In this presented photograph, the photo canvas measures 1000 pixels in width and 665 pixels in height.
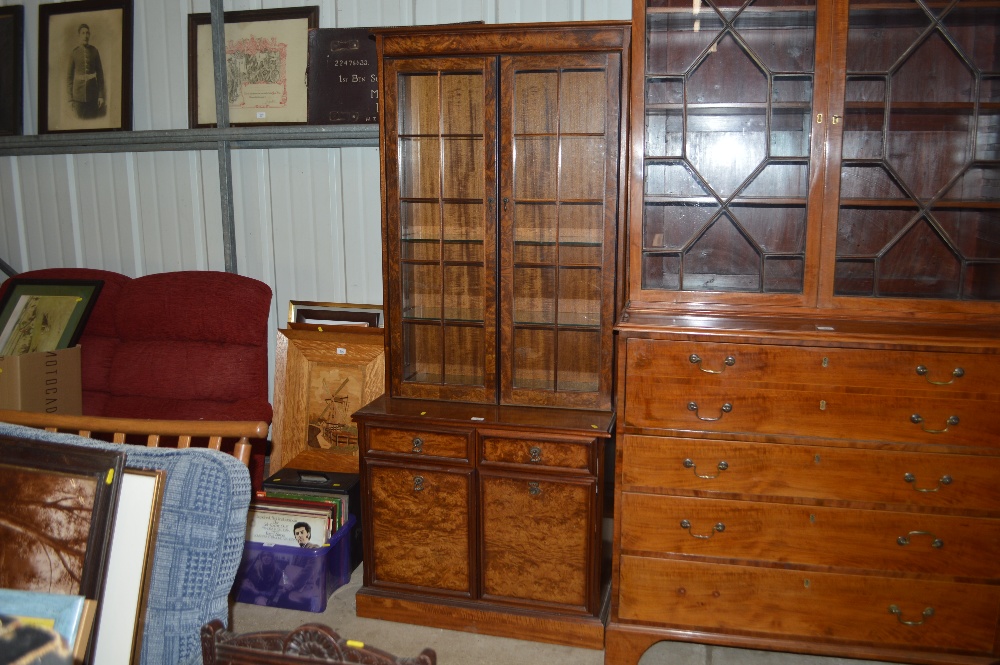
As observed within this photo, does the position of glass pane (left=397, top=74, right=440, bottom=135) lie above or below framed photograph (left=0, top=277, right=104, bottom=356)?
above

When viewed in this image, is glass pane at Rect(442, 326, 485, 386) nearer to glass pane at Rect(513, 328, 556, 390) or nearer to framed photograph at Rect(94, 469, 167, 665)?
glass pane at Rect(513, 328, 556, 390)

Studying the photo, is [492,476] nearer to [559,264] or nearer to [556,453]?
[556,453]

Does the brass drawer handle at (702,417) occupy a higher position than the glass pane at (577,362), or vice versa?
the glass pane at (577,362)

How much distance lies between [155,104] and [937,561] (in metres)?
3.59

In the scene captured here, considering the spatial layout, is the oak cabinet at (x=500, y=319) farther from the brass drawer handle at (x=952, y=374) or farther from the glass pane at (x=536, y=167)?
the brass drawer handle at (x=952, y=374)

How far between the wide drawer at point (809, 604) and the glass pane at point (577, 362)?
64cm

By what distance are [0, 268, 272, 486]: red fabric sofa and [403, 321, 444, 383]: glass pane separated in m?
0.77

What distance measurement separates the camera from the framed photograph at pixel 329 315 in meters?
3.26

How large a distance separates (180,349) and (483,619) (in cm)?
175

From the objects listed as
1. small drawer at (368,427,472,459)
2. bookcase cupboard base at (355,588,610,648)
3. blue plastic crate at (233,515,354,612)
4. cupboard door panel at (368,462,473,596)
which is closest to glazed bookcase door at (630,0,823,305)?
small drawer at (368,427,472,459)

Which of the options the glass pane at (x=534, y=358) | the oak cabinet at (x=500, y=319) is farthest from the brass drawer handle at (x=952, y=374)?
the glass pane at (x=534, y=358)

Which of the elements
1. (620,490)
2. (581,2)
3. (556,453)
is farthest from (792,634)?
(581,2)

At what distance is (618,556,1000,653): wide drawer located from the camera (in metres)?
2.23

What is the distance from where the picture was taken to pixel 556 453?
2492 mm
